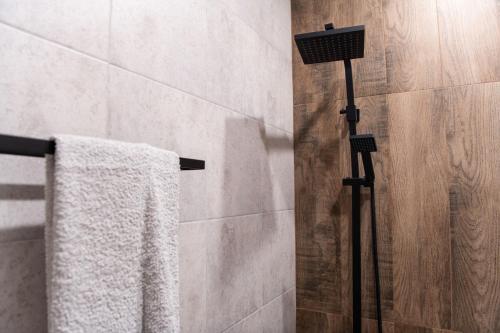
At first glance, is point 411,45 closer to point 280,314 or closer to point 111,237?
point 280,314

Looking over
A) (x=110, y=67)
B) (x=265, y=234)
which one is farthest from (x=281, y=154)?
(x=110, y=67)

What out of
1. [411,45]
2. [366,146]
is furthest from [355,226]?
[411,45]

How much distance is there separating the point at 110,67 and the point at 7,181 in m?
0.28

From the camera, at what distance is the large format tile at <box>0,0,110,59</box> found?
1.71 ft

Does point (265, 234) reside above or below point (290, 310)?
A: above

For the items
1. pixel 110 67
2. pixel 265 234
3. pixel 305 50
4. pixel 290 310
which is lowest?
pixel 290 310

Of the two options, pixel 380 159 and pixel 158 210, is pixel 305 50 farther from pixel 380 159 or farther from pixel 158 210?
pixel 158 210

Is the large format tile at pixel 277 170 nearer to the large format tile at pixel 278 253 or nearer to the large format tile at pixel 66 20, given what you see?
the large format tile at pixel 278 253

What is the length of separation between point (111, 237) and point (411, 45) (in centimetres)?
121

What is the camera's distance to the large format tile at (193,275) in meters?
0.82

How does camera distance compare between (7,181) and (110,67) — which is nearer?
(7,181)

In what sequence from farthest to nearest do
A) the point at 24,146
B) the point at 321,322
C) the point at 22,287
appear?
the point at 321,322 < the point at 22,287 < the point at 24,146

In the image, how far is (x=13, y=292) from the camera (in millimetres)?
507

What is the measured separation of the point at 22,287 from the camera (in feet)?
1.70
